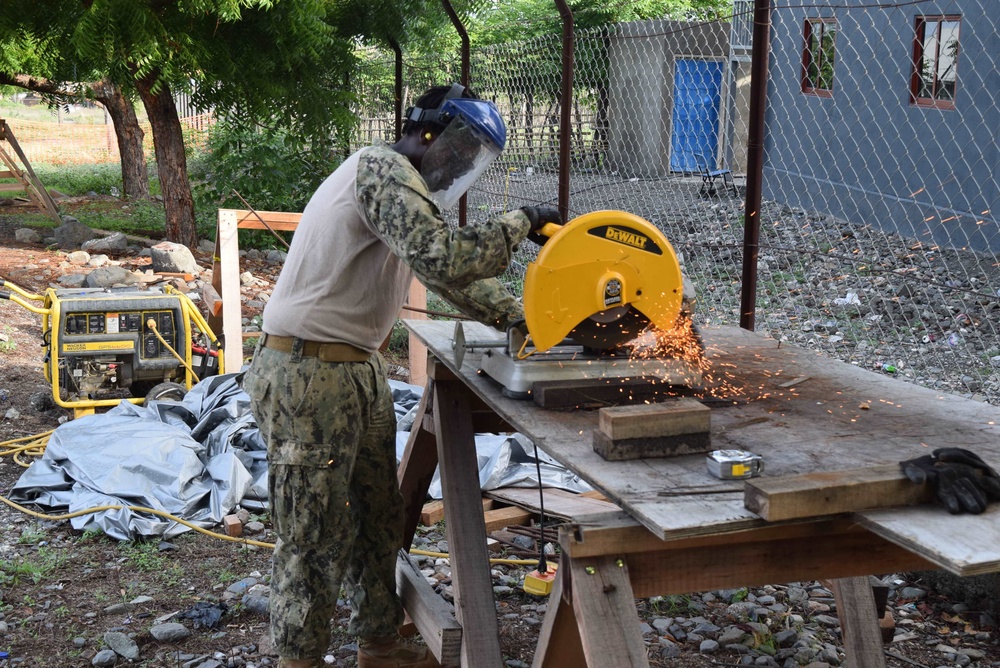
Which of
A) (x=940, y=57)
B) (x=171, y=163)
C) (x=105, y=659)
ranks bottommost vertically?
(x=105, y=659)

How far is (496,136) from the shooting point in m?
3.15

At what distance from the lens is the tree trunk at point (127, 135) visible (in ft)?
48.6

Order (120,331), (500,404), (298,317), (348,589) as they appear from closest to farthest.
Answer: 1. (500,404)
2. (298,317)
3. (348,589)
4. (120,331)

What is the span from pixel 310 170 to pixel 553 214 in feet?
33.3

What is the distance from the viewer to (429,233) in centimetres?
291

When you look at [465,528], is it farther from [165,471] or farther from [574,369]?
[165,471]

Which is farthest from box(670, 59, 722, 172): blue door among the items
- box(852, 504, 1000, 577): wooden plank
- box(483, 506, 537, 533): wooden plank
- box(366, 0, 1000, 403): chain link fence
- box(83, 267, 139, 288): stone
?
box(852, 504, 1000, 577): wooden plank

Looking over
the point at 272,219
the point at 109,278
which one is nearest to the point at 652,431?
the point at 272,219

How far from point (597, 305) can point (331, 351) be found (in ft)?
3.39

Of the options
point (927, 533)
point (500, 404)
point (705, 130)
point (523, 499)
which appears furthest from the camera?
point (705, 130)

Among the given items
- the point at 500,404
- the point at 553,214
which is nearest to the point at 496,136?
the point at 553,214

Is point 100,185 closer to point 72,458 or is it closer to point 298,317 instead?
point 72,458

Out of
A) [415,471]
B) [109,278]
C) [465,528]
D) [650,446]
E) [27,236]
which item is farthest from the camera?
[27,236]

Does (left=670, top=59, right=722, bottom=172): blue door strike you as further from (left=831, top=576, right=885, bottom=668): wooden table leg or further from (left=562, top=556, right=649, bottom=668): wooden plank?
(left=562, top=556, right=649, bottom=668): wooden plank
